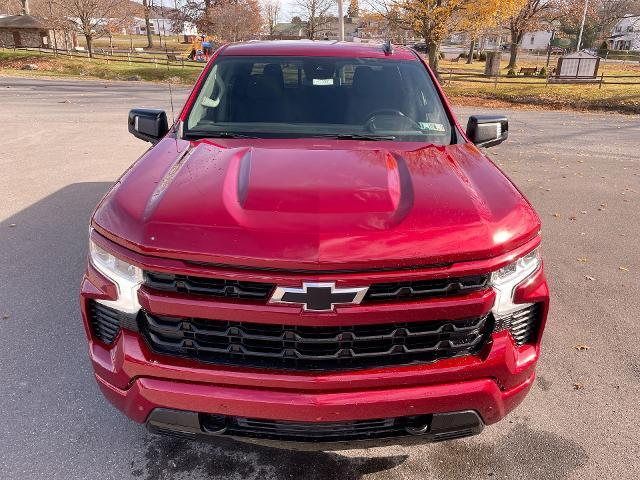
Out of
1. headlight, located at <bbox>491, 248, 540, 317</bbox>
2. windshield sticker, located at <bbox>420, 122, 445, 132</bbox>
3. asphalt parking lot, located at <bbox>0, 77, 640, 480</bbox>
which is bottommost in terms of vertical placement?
asphalt parking lot, located at <bbox>0, 77, 640, 480</bbox>

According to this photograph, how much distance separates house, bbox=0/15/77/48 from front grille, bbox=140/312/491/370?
6384 centimetres

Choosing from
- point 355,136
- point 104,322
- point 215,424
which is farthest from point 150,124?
point 215,424

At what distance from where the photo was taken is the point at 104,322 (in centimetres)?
210

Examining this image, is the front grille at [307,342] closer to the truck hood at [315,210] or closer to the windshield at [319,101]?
the truck hood at [315,210]

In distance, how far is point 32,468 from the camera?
242 cm

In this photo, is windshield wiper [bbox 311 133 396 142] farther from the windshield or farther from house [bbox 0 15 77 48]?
house [bbox 0 15 77 48]

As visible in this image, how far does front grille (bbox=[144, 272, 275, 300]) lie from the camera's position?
72.9 inches

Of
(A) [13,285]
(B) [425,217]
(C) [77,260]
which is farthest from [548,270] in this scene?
(A) [13,285]

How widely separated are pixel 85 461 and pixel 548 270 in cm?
399

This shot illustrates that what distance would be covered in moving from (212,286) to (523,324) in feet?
4.17

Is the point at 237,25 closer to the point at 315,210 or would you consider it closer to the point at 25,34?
the point at 25,34

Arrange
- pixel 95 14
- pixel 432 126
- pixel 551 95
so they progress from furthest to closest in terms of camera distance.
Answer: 1. pixel 95 14
2. pixel 551 95
3. pixel 432 126

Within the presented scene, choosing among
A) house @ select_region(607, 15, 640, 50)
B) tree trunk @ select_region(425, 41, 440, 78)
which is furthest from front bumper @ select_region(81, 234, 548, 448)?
house @ select_region(607, 15, 640, 50)

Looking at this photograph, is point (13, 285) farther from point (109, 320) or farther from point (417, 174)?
point (417, 174)
